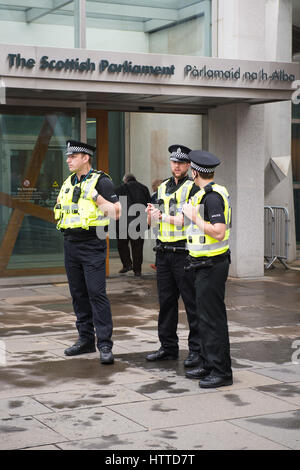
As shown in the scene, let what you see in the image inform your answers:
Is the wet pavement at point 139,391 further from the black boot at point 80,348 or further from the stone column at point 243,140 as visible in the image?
the stone column at point 243,140

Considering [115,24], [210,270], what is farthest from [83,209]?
[115,24]

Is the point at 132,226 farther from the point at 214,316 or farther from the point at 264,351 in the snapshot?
the point at 214,316

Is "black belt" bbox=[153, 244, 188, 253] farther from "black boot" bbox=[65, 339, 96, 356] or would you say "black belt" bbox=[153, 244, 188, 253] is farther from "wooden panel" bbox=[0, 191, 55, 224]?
"wooden panel" bbox=[0, 191, 55, 224]

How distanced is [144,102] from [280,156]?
13.0ft

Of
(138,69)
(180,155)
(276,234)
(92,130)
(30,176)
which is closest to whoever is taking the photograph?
(180,155)

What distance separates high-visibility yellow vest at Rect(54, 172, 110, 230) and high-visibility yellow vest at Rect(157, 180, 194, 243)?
0.61 meters

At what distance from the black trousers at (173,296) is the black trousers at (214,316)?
0.61 meters

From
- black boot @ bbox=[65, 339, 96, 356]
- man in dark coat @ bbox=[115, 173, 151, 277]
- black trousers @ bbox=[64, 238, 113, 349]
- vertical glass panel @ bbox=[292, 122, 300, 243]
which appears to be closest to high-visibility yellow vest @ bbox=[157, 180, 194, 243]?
black trousers @ bbox=[64, 238, 113, 349]

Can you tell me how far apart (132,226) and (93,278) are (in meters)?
7.22

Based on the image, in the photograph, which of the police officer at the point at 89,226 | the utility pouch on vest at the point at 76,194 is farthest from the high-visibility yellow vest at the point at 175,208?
the utility pouch on vest at the point at 76,194

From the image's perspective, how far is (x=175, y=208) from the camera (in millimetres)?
7223

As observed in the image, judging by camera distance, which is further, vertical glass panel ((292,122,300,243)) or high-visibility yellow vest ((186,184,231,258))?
vertical glass panel ((292,122,300,243))

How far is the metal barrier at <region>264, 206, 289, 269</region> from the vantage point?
49.7 ft
